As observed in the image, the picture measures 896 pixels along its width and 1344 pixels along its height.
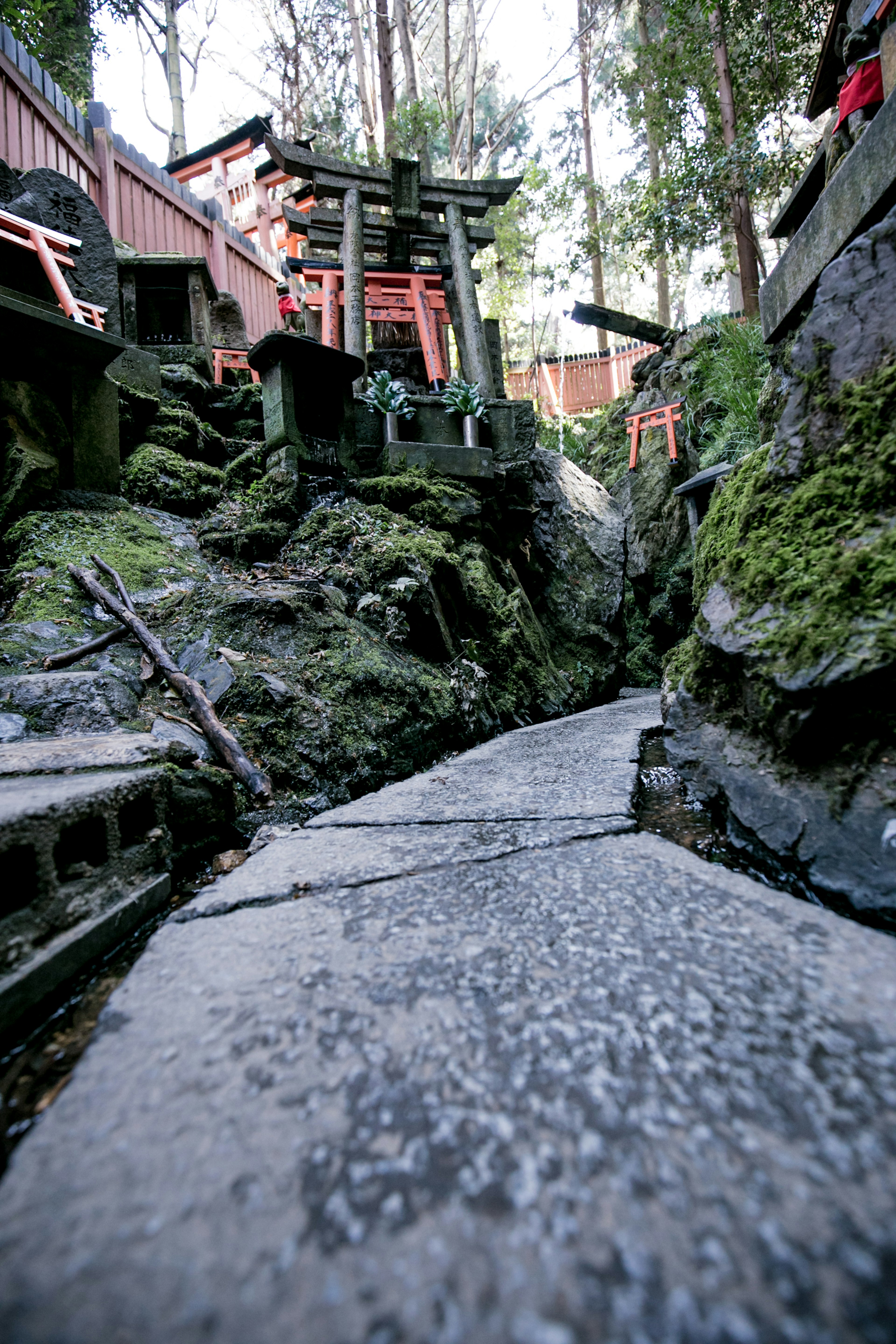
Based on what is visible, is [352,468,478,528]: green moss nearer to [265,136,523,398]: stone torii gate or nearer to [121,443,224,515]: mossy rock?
[121,443,224,515]: mossy rock

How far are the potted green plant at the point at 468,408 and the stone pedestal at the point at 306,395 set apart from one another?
2.97 ft

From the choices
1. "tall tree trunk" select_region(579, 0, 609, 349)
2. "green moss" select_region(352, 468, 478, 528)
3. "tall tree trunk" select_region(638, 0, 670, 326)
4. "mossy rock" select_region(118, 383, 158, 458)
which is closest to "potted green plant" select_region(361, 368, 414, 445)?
"green moss" select_region(352, 468, 478, 528)

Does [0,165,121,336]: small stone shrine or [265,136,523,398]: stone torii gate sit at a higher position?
[265,136,523,398]: stone torii gate

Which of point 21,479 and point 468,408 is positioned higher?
point 468,408

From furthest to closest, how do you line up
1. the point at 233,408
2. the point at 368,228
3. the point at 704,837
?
the point at 368,228 < the point at 233,408 < the point at 704,837

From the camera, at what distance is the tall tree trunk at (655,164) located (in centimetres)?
1021

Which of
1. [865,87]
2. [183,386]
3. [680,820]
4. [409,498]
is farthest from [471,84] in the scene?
[680,820]

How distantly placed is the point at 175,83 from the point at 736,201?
54.7ft

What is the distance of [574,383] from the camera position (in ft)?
51.5

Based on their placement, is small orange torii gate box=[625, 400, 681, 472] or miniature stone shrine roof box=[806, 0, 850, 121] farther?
small orange torii gate box=[625, 400, 681, 472]

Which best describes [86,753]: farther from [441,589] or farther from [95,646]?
[441,589]

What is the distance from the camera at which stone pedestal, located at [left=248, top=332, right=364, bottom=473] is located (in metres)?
4.60

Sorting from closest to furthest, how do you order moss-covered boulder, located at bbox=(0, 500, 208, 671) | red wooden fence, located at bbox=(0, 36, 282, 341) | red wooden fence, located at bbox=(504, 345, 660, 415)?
moss-covered boulder, located at bbox=(0, 500, 208, 671), red wooden fence, located at bbox=(0, 36, 282, 341), red wooden fence, located at bbox=(504, 345, 660, 415)

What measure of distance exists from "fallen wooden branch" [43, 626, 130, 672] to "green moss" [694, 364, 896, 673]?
2.40 metres
